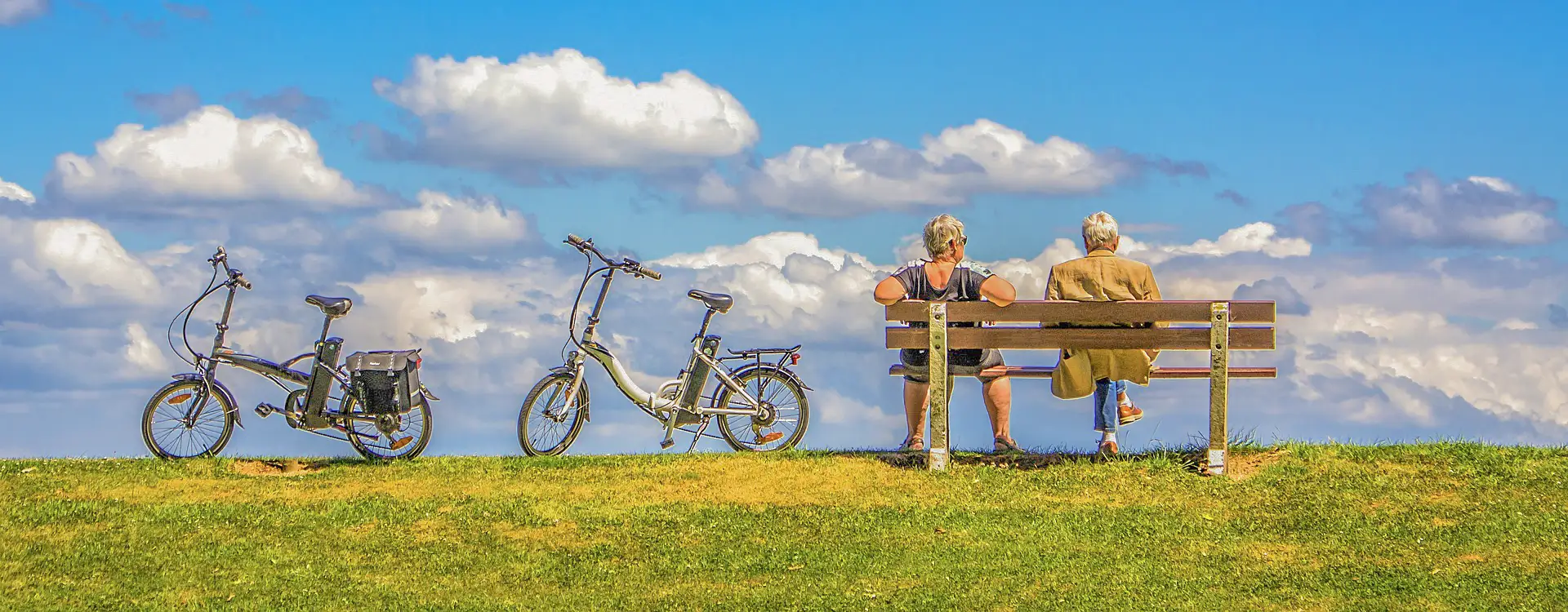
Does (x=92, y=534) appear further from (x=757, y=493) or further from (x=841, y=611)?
(x=841, y=611)

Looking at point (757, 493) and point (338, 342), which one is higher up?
point (338, 342)

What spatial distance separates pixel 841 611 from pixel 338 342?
22.3 feet

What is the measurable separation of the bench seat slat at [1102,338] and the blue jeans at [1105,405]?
0.55 meters

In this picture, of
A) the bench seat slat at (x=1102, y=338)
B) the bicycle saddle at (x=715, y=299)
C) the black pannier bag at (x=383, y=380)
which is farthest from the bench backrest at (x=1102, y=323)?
the black pannier bag at (x=383, y=380)

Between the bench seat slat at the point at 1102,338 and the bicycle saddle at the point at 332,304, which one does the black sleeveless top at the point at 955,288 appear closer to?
the bench seat slat at the point at 1102,338

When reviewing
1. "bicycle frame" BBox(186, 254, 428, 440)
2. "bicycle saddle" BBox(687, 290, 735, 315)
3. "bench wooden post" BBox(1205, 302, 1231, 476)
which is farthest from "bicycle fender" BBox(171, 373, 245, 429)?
"bench wooden post" BBox(1205, 302, 1231, 476)

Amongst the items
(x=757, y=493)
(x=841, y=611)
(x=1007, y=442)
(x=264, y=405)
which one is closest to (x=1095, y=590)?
(x=841, y=611)

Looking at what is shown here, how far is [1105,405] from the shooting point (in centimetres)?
1289

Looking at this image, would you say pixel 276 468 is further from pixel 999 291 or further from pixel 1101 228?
pixel 1101 228

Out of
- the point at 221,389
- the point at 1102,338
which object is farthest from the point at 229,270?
the point at 1102,338

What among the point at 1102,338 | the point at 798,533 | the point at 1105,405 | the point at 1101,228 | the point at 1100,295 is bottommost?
the point at 798,533

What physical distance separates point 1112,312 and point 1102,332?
22cm

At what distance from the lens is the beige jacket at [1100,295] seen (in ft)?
41.9

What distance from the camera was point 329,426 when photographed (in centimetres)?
1360
